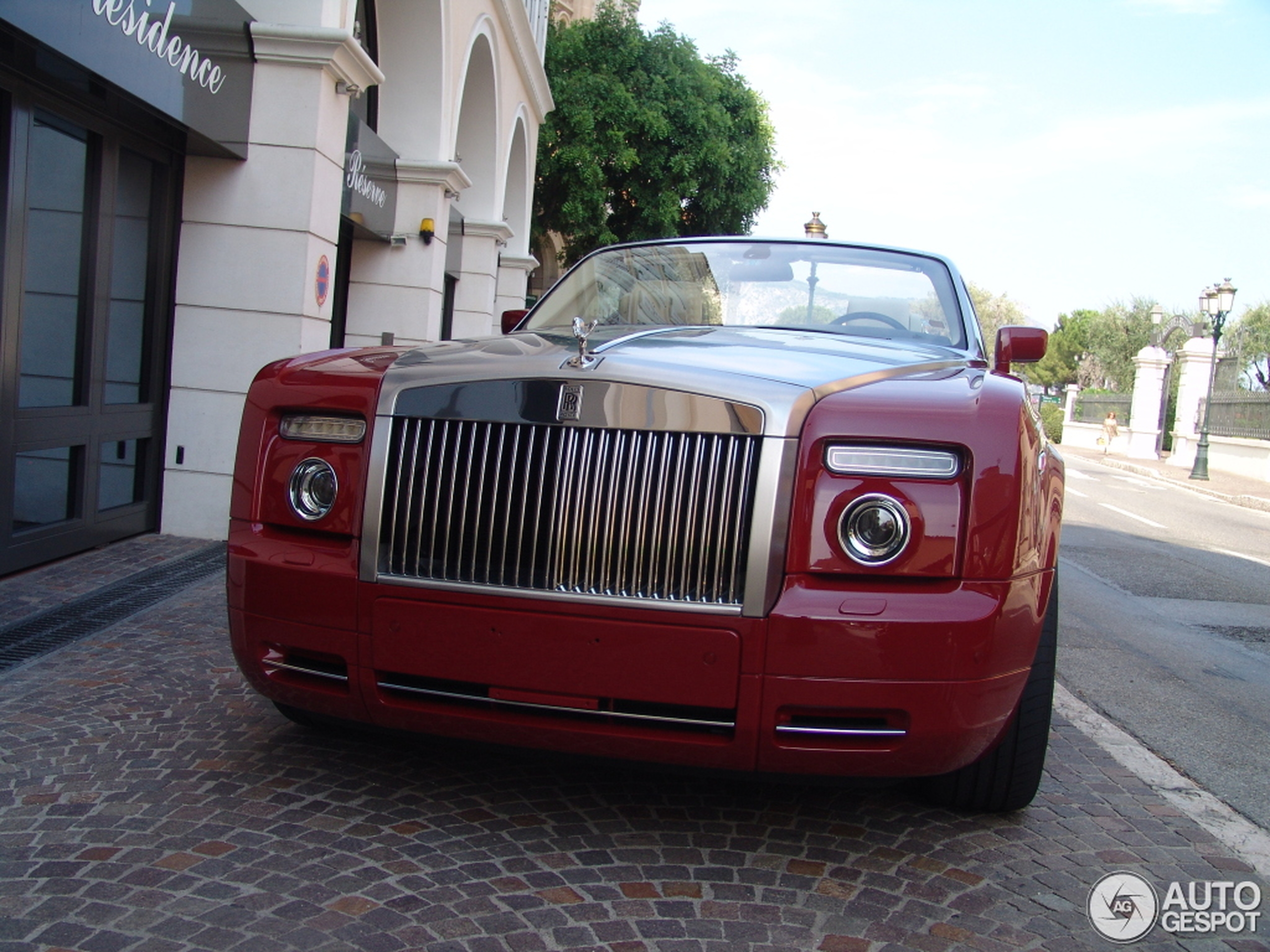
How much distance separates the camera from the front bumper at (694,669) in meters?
2.54

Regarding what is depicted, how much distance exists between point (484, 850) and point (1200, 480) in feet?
90.2

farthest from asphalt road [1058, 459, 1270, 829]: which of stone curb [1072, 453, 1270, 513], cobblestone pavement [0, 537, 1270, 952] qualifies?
stone curb [1072, 453, 1270, 513]

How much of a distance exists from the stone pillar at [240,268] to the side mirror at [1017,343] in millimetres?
5212

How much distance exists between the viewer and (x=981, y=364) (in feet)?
11.9

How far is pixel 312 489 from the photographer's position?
2.88m

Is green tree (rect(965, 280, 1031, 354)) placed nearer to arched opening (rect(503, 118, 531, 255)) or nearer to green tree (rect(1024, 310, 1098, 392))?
green tree (rect(1024, 310, 1098, 392))

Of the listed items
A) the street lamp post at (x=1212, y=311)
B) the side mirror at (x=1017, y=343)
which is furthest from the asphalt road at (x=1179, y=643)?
the street lamp post at (x=1212, y=311)

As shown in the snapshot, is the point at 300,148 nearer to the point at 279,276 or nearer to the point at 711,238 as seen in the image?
the point at 279,276

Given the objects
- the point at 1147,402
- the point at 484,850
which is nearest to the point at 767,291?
the point at 484,850

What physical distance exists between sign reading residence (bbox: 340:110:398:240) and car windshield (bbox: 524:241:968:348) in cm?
502

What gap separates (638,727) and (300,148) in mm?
6146

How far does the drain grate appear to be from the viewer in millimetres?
4496

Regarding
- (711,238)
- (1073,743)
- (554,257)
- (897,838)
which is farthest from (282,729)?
(554,257)

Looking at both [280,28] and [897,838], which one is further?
[280,28]
